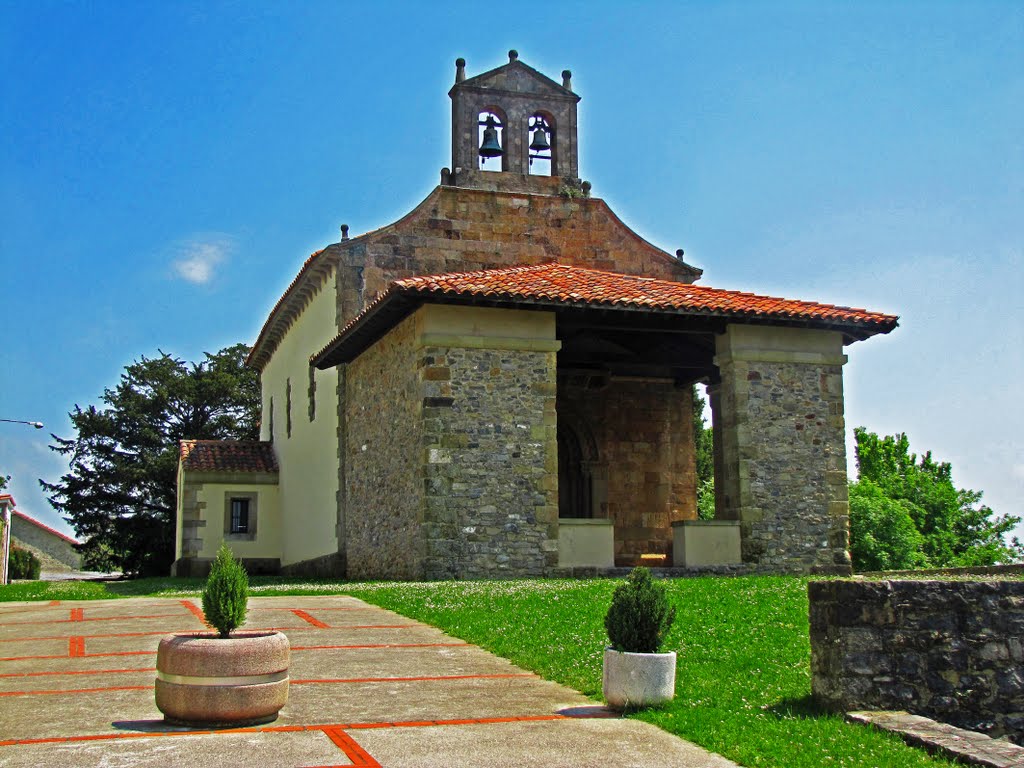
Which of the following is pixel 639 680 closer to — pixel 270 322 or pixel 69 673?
pixel 69 673

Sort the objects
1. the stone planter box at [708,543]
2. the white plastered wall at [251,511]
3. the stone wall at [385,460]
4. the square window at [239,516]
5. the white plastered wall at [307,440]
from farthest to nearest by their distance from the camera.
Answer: the square window at [239,516]
the white plastered wall at [251,511]
the white plastered wall at [307,440]
the stone planter box at [708,543]
the stone wall at [385,460]

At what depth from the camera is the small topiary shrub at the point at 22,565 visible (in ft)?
155

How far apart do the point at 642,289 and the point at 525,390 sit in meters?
3.03

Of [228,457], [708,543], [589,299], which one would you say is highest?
[589,299]

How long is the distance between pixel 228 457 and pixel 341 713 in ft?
82.6

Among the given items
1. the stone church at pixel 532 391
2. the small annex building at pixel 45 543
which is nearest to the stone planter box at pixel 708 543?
the stone church at pixel 532 391

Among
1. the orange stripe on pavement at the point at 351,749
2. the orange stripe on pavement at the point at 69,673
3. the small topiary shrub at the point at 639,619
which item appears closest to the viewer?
the orange stripe on pavement at the point at 351,749

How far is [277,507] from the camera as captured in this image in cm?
3053

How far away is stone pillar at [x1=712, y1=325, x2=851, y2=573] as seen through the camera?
748 inches

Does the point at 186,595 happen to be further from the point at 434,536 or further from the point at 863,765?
the point at 863,765

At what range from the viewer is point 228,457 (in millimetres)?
31453

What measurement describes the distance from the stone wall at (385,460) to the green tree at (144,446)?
22.2 m

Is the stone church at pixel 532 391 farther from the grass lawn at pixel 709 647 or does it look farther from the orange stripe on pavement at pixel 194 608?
the orange stripe on pavement at pixel 194 608

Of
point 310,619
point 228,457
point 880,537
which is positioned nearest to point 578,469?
point 880,537
